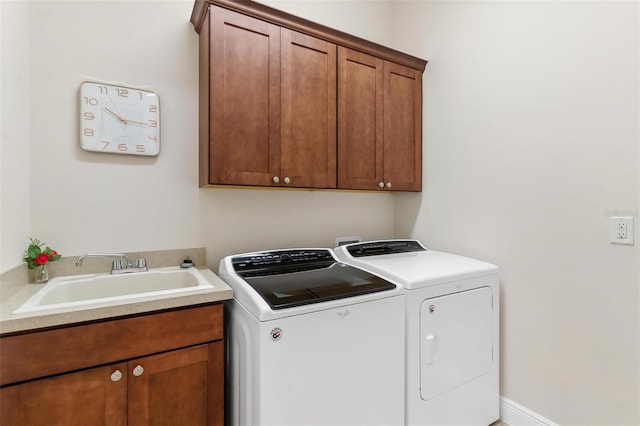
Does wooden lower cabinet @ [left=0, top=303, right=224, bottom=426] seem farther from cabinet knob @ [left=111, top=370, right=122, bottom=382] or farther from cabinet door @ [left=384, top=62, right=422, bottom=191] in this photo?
cabinet door @ [left=384, top=62, right=422, bottom=191]

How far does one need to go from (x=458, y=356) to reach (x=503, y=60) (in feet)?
5.65

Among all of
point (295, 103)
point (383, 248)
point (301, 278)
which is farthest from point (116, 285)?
point (383, 248)

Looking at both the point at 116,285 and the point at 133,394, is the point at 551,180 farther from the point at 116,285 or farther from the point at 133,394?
the point at 116,285

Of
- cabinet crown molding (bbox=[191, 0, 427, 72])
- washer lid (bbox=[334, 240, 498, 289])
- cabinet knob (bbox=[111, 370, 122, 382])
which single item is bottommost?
cabinet knob (bbox=[111, 370, 122, 382])

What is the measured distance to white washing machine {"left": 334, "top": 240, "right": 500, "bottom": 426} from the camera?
5.07 feet

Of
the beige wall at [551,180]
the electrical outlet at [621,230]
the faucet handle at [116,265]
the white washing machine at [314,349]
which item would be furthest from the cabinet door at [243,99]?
the electrical outlet at [621,230]

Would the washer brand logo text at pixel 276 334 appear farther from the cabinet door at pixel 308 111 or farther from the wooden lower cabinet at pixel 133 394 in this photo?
the cabinet door at pixel 308 111

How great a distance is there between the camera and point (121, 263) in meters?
1.65

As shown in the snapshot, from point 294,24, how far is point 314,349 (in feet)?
5.56

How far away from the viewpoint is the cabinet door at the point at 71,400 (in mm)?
1015

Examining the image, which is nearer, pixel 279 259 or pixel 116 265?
pixel 116 265

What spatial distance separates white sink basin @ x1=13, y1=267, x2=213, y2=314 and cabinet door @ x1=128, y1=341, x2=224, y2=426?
26 centimetres

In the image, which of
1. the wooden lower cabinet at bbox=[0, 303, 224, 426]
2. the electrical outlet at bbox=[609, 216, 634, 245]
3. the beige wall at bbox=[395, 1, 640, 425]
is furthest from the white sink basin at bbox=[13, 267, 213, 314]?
the electrical outlet at bbox=[609, 216, 634, 245]

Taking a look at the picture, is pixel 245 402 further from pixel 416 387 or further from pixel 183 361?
pixel 416 387
